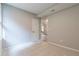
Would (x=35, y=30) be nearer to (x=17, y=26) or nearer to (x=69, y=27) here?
(x=17, y=26)

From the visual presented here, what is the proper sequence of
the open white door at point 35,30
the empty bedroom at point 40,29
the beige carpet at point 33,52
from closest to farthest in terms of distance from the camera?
the beige carpet at point 33,52 < the empty bedroom at point 40,29 < the open white door at point 35,30

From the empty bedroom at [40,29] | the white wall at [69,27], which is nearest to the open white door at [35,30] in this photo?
the empty bedroom at [40,29]

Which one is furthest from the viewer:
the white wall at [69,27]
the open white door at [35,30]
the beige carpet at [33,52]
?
the white wall at [69,27]

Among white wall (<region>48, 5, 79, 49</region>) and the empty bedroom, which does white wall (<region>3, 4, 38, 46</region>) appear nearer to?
the empty bedroom

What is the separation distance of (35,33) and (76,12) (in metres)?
1.46

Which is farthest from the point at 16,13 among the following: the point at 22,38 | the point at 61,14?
the point at 61,14

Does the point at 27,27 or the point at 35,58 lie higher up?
the point at 27,27

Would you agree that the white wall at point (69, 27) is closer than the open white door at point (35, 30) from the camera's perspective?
No

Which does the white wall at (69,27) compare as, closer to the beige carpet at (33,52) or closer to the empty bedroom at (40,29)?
the empty bedroom at (40,29)

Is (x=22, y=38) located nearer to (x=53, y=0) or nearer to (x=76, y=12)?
(x=53, y=0)

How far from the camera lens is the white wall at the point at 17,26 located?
1908 millimetres

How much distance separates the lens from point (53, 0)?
3.89ft

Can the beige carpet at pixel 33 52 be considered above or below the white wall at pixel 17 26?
below

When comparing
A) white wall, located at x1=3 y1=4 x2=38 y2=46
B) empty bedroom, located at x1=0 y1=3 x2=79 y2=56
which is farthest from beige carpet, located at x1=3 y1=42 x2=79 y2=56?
white wall, located at x1=3 y1=4 x2=38 y2=46
